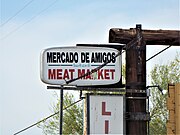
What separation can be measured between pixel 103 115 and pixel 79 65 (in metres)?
0.94

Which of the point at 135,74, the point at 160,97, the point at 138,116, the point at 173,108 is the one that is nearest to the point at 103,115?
the point at 138,116

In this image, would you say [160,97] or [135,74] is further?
[160,97]

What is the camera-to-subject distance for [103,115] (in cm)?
846

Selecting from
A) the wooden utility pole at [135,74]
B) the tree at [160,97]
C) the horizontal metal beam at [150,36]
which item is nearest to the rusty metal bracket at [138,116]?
the wooden utility pole at [135,74]

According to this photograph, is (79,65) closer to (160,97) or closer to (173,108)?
(173,108)

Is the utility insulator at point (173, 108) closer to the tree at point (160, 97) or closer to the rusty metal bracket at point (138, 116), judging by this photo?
the rusty metal bracket at point (138, 116)

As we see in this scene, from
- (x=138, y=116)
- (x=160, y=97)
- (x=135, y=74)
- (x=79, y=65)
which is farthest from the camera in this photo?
(x=160, y=97)

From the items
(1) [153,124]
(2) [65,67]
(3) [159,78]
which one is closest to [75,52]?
(2) [65,67]

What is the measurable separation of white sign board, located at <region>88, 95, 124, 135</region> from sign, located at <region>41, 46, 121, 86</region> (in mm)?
443

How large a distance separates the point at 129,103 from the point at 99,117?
1.61 ft

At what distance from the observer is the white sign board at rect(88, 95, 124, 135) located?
8.45 meters

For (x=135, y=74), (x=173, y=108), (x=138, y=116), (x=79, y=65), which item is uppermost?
(x=79, y=65)

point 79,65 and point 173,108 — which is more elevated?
point 79,65

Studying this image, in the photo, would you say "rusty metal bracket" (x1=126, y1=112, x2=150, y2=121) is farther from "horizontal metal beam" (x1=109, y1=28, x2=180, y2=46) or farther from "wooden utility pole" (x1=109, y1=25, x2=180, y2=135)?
"horizontal metal beam" (x1=109, y1=28, x2=180, y2=46)
